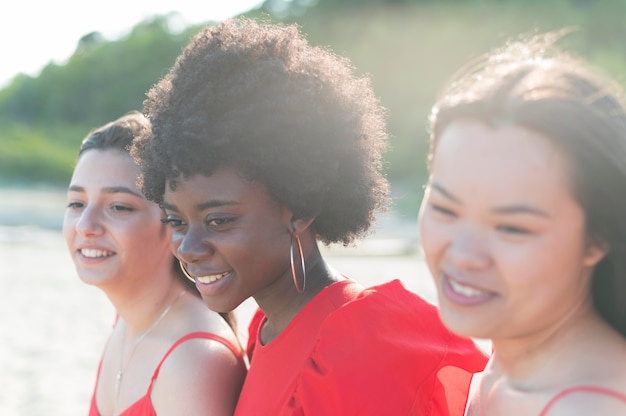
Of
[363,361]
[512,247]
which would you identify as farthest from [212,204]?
[512,247]

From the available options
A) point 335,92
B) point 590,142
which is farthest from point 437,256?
point 335,92

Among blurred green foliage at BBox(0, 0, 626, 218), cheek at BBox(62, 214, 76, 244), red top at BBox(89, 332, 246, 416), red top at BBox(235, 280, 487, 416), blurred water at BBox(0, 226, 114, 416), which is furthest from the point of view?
blurred green foliage at BBox(0, 0, 626, 218)

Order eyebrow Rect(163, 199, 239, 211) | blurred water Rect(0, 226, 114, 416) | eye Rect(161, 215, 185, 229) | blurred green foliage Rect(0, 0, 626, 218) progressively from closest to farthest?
eyebrow Rect(163, 199, 239, 211), eye Rect(161, 215, 185, 229), blurred water Rect(0, 226, 114, 416), blurred green foliage Rect(0, 0, 626, 218)

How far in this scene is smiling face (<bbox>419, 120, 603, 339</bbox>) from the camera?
1698 mm

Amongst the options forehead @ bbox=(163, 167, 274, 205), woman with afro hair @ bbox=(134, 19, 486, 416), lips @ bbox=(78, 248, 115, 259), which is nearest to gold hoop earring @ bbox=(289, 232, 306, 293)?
woman with afro hair @ bbox=(134, 19, 486, 416)

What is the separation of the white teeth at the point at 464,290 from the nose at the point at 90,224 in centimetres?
160

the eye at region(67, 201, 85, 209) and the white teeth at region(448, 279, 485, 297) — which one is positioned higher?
the eye at region(67, 201, 85, 209)

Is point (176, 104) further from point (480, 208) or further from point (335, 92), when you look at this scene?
point (480, 208)

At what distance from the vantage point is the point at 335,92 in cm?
254

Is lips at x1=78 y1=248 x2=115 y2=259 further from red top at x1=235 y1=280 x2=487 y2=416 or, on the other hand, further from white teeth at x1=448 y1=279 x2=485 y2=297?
white teeth at x1=448 y1=279 x2=485 y2=297

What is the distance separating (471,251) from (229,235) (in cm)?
82

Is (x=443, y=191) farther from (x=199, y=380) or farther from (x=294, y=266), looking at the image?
(x=199, y=380)

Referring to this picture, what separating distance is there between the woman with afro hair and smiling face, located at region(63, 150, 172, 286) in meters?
0.45

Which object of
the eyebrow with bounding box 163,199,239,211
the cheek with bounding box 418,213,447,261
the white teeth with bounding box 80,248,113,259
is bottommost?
the cheek with bounding box 418,213,447,261
